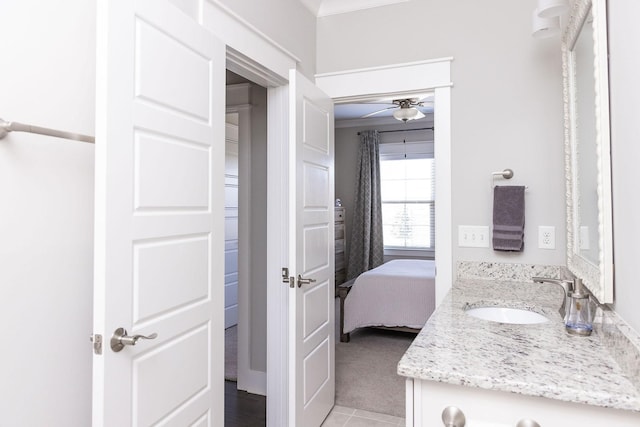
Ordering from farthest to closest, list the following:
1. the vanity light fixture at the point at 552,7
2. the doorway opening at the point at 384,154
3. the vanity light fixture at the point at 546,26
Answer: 1. the doorway opening at the point at 384,154
2. the vanity light fixture at the point at 546,26
3. the vanity light fixture at the point at 552,7

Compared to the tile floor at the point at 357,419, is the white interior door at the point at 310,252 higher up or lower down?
higher up

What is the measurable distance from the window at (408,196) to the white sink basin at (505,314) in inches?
184

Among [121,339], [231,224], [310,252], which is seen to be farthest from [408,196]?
[121,339]

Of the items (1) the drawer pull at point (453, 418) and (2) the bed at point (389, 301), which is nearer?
(1) the drawer pull at point (453, 418)

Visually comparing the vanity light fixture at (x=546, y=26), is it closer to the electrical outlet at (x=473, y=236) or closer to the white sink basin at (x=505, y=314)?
the electrical outlet at (x=473, y=236)

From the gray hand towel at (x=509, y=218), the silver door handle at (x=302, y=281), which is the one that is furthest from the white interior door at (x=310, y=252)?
the gray hand towel at (x=509, y=218)

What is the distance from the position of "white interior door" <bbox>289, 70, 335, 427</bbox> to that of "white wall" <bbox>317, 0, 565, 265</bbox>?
711 mm

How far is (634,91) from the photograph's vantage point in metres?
1.07

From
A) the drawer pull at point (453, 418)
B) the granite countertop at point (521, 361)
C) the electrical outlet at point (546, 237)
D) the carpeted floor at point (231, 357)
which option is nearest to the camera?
the granite countertop at point (521, 361)

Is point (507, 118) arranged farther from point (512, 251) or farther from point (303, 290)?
point (303, 290)

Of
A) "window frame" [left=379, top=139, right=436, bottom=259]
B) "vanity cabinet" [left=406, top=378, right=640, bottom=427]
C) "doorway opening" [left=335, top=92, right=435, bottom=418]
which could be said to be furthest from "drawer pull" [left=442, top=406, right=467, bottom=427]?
"window frame" [left=379, top=139, right=436, bottom=259]

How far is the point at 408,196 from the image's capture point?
671 cm

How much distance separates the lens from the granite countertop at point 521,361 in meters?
1.04

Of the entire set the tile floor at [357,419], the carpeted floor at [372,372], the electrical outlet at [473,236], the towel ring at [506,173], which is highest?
the towel ring at [506,173]
